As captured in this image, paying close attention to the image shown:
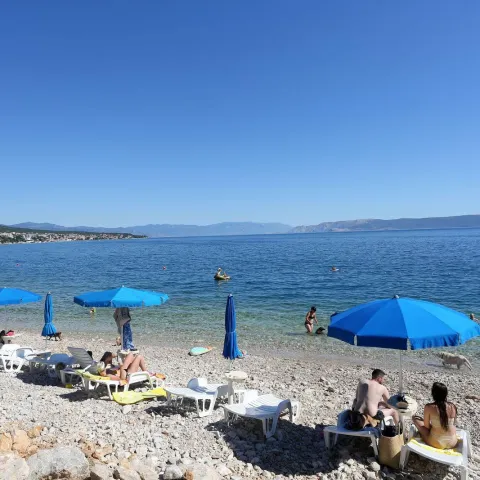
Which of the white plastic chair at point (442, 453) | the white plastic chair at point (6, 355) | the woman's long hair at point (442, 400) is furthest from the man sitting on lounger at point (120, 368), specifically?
the woman's long hair at point (442, 400)

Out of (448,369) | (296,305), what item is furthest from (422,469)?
(296,305)

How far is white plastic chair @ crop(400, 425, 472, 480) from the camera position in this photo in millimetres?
5370

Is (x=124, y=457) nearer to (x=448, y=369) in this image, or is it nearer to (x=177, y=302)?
(x=448, y=369)

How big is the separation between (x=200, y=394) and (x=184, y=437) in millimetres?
1239

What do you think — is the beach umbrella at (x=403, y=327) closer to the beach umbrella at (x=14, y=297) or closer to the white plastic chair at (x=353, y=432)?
the white plastic chair at (x=353, y=432)

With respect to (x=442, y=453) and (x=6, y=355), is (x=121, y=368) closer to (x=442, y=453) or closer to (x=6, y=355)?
(x=6, y=355)

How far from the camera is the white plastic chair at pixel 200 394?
799 centimetres

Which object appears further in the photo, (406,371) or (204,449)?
(406,371)

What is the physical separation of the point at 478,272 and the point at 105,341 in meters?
38.9

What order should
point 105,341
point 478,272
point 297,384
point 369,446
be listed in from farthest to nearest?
point 478,272 → point 105,341 → point 297,384 → point 369,446

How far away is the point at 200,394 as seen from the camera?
8070 millimetres

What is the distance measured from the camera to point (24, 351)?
12.4 metres

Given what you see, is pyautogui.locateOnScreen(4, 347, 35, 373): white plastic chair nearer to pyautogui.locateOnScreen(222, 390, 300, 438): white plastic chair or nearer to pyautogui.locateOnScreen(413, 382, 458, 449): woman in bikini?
pyautogui.locateOnScreen(222, 390, 300, 438): white plastic chair

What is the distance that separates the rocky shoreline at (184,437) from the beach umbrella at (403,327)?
186cm
